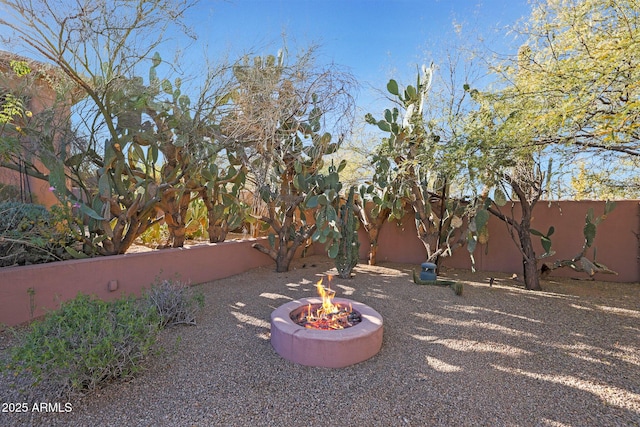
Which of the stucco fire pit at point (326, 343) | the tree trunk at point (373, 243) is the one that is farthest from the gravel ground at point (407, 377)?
the tree trunk at point (373, 243)

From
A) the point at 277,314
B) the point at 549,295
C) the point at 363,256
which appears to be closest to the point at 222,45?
the point at 277,314

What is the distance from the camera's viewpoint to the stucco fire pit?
2711mm

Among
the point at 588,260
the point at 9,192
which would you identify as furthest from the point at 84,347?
the point at 588,260

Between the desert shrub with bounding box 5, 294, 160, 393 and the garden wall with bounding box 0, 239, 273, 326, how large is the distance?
808 millimetres

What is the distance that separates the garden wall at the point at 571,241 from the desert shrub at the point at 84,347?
6223 millimetres

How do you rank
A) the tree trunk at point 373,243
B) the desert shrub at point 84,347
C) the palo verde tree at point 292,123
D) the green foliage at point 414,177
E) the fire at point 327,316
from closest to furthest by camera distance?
1. the desert shrub at point 84,347
2. the fire at point 327,316
3. the palo verde tree at point 292,123
4. the green foliage at point 414,177
5. the tree trunk at point 373,243

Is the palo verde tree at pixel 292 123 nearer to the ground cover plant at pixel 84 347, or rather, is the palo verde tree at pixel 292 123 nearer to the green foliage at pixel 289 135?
the green foliage at pixel 289 135

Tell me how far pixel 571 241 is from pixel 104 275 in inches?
310

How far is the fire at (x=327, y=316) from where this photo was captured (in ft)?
10.2

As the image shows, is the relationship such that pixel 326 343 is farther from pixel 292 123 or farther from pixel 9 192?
pixel 9 192

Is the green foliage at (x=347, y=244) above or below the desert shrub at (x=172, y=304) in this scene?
above

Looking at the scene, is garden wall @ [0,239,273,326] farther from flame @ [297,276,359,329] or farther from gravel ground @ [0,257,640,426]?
flame @ [297,276,359,329]

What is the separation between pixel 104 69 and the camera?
13.0ft

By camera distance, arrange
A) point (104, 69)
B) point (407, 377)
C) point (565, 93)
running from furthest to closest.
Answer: point (104, 69)
point (565, 93)
point (407, 377)
